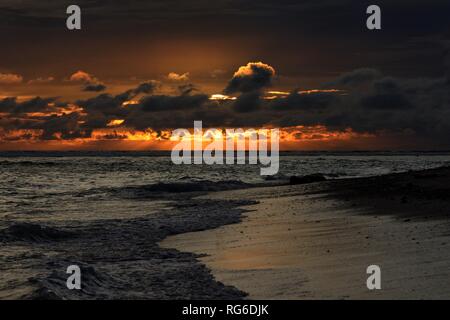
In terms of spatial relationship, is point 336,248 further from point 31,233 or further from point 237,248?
point 31,233

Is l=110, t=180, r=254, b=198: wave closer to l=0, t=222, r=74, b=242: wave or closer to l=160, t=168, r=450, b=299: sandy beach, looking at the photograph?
l=160, t=168, r=450, b=299: sandy beach

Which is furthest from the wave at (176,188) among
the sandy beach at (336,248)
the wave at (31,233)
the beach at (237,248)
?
the wave at (31,233)

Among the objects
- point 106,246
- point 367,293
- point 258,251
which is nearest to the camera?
point 367,293

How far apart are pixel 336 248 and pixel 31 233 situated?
32.5 feet

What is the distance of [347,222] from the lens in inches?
739

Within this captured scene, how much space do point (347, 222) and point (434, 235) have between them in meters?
4.52

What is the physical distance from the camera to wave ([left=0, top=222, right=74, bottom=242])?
719 inches

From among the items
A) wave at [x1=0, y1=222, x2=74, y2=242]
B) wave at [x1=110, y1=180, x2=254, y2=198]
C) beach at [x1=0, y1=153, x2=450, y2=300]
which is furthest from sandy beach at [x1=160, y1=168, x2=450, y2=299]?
wave at [x1=110, y1=180, x2=254, y2=198]

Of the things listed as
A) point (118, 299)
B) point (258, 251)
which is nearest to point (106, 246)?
Answer: point (258, 251)

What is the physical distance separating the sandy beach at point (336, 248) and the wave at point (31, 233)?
3591 mm

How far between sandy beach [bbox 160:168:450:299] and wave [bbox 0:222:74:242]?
359 centimetres

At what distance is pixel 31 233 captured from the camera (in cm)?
1875

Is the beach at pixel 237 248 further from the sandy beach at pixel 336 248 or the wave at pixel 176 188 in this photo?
the wave at pixel 176 188
